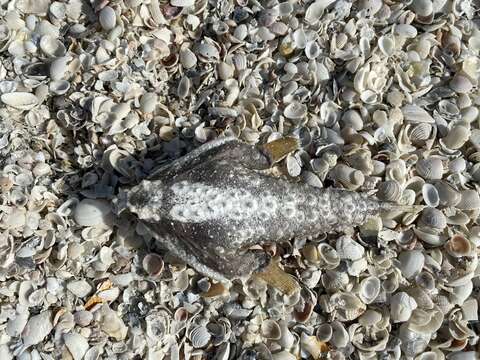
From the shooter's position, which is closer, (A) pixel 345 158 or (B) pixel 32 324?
(B) pixel 32 324

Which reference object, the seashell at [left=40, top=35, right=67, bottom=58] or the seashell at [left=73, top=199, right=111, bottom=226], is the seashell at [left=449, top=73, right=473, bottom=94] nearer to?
the seashell at [left=73, top=199, right=111, bottom=226]

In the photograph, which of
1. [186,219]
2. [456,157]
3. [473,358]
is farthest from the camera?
[456,157]

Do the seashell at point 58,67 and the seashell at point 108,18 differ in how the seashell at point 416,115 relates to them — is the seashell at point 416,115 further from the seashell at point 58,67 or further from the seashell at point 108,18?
the seashell at point 58,67

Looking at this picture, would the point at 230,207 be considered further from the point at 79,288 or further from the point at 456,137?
the point at 456,137

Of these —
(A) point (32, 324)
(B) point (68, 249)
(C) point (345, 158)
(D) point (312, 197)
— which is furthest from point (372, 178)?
(A) point (32, 324)

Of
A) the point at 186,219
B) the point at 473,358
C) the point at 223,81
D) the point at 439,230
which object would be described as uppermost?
the point at 223,81

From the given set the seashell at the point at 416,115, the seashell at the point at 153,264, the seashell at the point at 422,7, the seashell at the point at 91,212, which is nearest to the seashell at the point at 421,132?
the seashell at the point at 416,115

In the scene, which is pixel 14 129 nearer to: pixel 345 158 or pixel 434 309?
pixel 345 158
